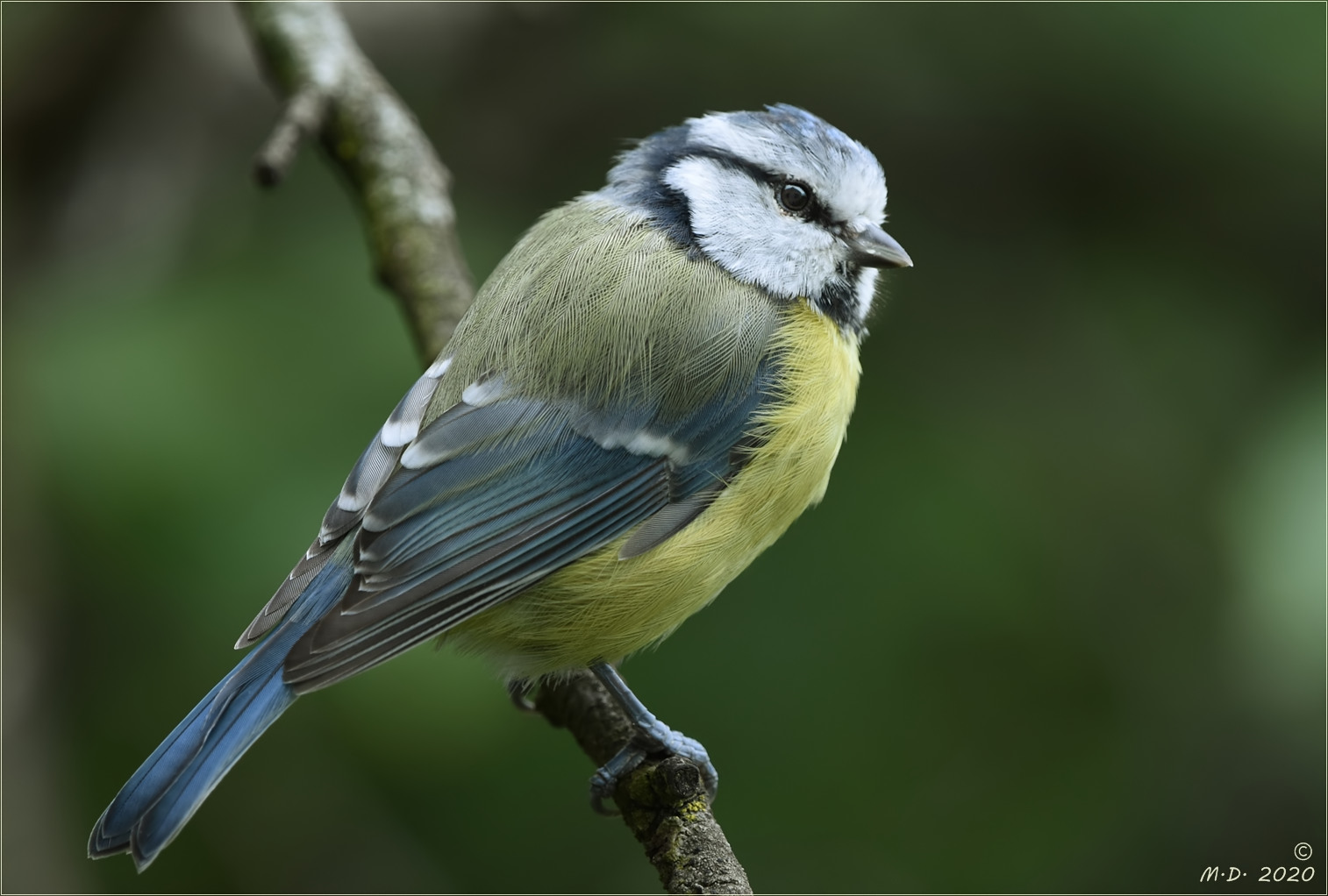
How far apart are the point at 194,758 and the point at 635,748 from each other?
21.5 inches

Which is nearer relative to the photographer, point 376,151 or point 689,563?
point 689,563

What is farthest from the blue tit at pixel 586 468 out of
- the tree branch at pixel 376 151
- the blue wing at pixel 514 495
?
the tree branch at pixel 376 151

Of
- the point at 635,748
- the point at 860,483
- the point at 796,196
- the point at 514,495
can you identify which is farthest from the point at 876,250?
the point at 635,748

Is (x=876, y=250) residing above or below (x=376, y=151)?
below

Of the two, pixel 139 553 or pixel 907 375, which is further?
pixel 907 375

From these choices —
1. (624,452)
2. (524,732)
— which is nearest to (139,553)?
(524,732)

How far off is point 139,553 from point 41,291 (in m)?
0.84

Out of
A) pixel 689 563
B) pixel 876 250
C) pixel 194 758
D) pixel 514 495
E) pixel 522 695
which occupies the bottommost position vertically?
pixel 522 695

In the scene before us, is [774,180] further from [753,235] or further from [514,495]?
[514,495]

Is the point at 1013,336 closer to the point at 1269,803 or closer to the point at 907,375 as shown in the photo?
the point at 907,375

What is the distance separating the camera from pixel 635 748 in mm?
1514

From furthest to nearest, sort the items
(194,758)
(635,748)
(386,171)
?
(386,171) < (635,748) < (194,758)

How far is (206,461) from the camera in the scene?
6.07ft

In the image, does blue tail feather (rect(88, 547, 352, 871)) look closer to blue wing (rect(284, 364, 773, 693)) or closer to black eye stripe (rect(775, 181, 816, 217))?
blue wing (rect(284, 364, 773, 693))
